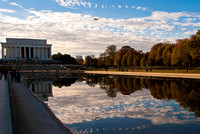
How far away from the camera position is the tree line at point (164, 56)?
156 feet

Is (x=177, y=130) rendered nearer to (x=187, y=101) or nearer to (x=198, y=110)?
(x=198, y=110)

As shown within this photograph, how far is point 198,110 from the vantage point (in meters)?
11.3

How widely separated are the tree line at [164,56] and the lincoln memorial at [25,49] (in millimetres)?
27524

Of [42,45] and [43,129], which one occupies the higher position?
[42,45]

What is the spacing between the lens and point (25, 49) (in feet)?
397

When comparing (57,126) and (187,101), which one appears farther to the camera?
(187,101)

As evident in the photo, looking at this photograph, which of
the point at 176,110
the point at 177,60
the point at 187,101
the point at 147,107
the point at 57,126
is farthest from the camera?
the point at 177,60

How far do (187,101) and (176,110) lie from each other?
286cm

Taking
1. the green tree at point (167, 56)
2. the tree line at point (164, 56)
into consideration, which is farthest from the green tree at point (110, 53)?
the green tree at point (167, 56)

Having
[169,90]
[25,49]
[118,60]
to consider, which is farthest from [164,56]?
[25,49]

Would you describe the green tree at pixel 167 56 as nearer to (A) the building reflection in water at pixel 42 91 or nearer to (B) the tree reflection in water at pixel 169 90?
(B) the tree reflection in water at pixel 169 90

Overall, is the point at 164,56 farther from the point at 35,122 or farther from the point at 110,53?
the point at 35,122

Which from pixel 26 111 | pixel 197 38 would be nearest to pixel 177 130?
pixel 26 111

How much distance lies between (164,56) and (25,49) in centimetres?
8214
